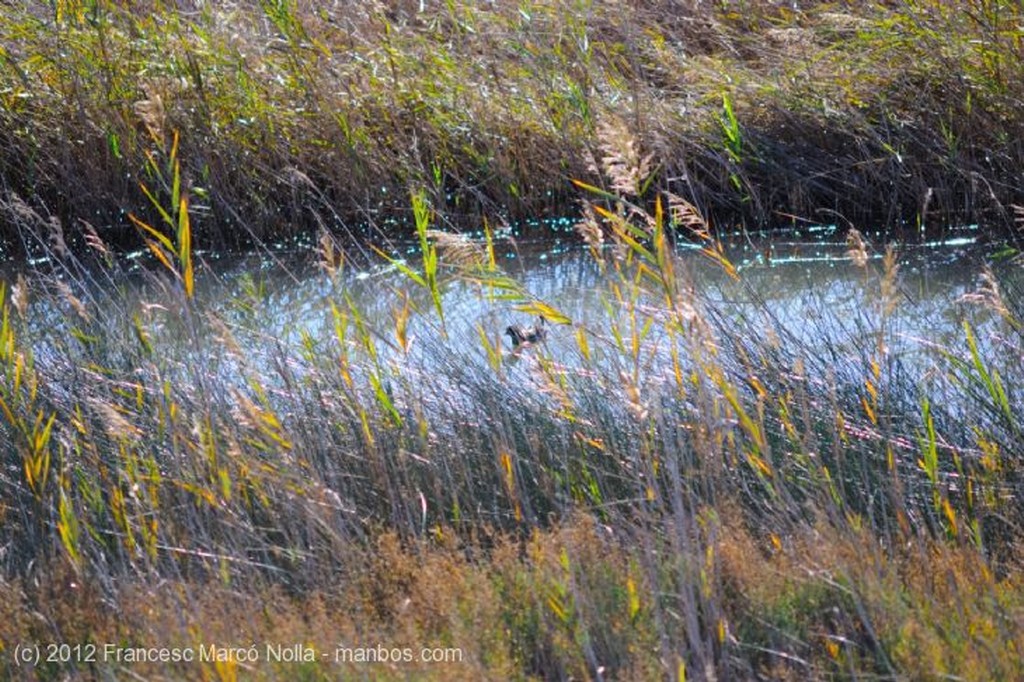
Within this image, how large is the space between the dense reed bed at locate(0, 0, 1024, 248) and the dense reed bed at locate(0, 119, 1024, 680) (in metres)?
2.61

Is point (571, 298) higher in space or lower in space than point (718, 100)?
lower

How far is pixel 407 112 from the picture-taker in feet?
23.2

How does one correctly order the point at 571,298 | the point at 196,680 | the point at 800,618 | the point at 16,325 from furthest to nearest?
the point at 571,298 < the point at 16,325 < the point at 800,618 < the point at 196,680

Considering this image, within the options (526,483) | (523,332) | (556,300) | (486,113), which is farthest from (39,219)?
(486,113)

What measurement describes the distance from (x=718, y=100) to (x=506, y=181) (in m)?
1.18

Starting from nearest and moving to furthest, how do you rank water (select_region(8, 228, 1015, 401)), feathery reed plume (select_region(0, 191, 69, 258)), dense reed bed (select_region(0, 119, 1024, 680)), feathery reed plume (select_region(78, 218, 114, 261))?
1. dense reed bed (select_region(0, 119, 1024, 680))
2. feathery reed plume (select_region(0, 191, 69, 258))
3. feathery reed plume (select_region(78, 218, 114, 261))
4. water (select_region(8, 228, 1015, 401))

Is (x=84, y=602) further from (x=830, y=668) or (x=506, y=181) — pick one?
(x=506, y=181)

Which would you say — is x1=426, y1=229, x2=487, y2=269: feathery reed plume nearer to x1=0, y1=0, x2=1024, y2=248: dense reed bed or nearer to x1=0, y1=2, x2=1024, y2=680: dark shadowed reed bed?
x1=0, y1=2, x2=1024, y2=680: dark shadowed reed bed

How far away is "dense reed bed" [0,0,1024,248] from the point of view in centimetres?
644

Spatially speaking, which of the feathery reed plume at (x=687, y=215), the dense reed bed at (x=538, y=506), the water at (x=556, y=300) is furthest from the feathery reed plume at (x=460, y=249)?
the water at (x=556, y=300)

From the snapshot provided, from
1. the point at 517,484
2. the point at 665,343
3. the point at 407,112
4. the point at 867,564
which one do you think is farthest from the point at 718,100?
the point at 867,564

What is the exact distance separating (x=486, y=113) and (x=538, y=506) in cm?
399

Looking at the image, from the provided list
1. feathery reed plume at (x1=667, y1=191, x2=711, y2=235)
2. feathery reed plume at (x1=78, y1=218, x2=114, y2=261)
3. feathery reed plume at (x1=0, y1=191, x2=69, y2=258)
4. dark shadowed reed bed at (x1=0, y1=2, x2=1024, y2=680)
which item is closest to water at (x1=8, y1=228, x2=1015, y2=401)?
dark shadowed reed bed at (x1=0, y1=2, x2=1024, y2=680)

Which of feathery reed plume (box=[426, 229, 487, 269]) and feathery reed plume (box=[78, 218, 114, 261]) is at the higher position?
feathery reed plume (box=[426, 229, 487, 269])
